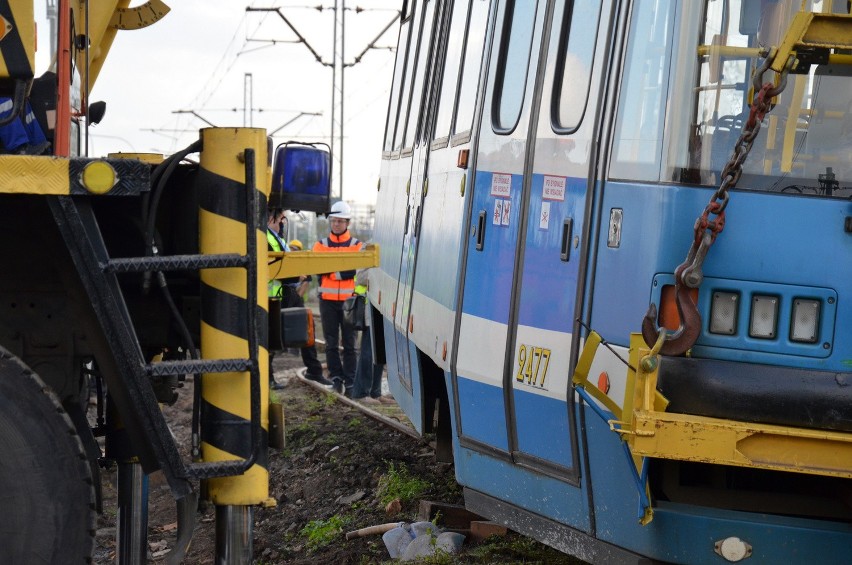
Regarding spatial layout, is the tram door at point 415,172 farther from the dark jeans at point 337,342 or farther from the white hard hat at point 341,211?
the dark jeans at point 337,342

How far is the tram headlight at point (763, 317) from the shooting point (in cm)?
443

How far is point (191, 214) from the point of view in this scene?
4367 millimetres

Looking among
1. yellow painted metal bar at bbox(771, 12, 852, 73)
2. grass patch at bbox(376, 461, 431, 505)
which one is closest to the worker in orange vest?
grass patch at bbox(376, 461, 431, 505)

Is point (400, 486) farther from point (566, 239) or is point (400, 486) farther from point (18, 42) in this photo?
point (18, 42)

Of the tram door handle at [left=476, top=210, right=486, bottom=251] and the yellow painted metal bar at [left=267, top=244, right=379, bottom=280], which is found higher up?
the tram door handle at [left=476, top=210, right=486, bottom=251]

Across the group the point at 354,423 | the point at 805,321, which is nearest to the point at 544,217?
the point at 805,321

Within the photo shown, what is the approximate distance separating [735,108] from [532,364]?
134cm

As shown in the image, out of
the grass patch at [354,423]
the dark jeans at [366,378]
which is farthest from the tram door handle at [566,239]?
the dark jeans at [366,378]

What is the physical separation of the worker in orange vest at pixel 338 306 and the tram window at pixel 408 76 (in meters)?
4.37

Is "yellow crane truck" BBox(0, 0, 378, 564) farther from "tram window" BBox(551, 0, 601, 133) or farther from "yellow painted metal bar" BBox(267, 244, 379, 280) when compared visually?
"tram window" BBox(551, 0, 601, 133)

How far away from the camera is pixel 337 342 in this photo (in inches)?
Answer: 566

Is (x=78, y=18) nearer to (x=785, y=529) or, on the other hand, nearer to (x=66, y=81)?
(x=66, y=81)

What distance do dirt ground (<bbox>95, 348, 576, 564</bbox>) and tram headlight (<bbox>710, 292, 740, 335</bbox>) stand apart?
1954 millimetres

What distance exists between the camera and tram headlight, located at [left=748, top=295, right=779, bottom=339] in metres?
4.43
